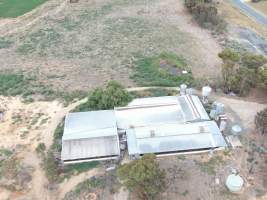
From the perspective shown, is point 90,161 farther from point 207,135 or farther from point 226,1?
point 226,1

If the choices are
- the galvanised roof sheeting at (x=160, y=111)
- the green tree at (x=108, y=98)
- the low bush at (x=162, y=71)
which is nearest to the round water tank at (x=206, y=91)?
the galvanised roof sheeting at (x=160, y=111)

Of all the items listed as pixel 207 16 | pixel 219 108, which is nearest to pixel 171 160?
pixel 219 108

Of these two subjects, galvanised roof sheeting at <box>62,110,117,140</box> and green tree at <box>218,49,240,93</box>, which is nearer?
galvanised roof sheeting at <box>62,110,117,140</box>

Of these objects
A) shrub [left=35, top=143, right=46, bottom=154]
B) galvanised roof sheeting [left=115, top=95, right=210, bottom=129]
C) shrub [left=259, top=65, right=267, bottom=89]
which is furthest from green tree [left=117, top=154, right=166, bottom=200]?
shrub [left=259, top=65, right=267, bottom=89]

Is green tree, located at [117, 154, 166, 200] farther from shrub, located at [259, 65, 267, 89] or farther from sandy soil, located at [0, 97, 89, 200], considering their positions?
shrub, located at [259, 65, 267, 89]

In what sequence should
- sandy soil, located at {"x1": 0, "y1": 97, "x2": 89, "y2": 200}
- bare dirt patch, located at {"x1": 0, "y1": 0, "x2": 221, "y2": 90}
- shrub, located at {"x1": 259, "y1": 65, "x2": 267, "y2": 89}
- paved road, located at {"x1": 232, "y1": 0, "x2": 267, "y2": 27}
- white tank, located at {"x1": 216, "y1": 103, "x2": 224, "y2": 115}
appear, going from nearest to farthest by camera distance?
sandy soil, located at {"x1": 0, "y1": 97, "x2": 89, "y2": 200} → white tank, located at {"x1": 216, "y1": 103, "x2": 224, "y2": 115} → shrub, located at {"x1": 259, "y1": 65, "x2": 267, "y2": 89} → bare dirt patch, located at {"x1": 0, "y1": 0, "x2": 221, "y2": 90} → paved road, located at {"x1": 232, "y1": 0, "x2": 267, "y2": 27}

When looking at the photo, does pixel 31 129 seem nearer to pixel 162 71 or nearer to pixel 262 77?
pixel 162 71

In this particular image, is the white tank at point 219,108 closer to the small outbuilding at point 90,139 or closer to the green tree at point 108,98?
the green tree at point 108,98
